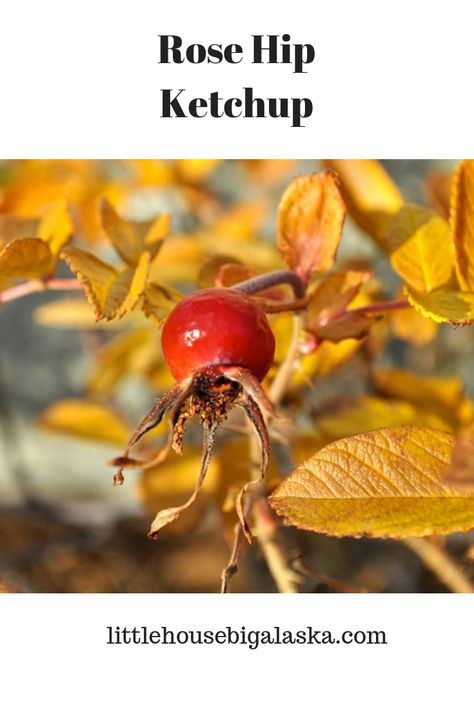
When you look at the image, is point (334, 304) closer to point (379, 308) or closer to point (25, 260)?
point (379, 308)

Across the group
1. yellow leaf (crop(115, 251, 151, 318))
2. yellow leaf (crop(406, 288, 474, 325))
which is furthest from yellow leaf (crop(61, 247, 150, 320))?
yellow leaf (crop(406, 288, 474, 325))

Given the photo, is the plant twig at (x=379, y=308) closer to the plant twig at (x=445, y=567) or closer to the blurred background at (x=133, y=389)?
the blurred background at (x=133, y=389)

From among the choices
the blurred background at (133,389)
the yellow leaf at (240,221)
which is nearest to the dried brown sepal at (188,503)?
the blurred background at (133,389)

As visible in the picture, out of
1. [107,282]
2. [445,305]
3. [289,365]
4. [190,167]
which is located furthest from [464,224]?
[190,167]

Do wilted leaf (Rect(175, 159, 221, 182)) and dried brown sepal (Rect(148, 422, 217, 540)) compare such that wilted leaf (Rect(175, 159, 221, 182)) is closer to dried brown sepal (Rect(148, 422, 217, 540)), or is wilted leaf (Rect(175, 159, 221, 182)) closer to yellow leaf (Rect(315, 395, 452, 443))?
yellow leaf (Rect(315, 395, 452, 443))
